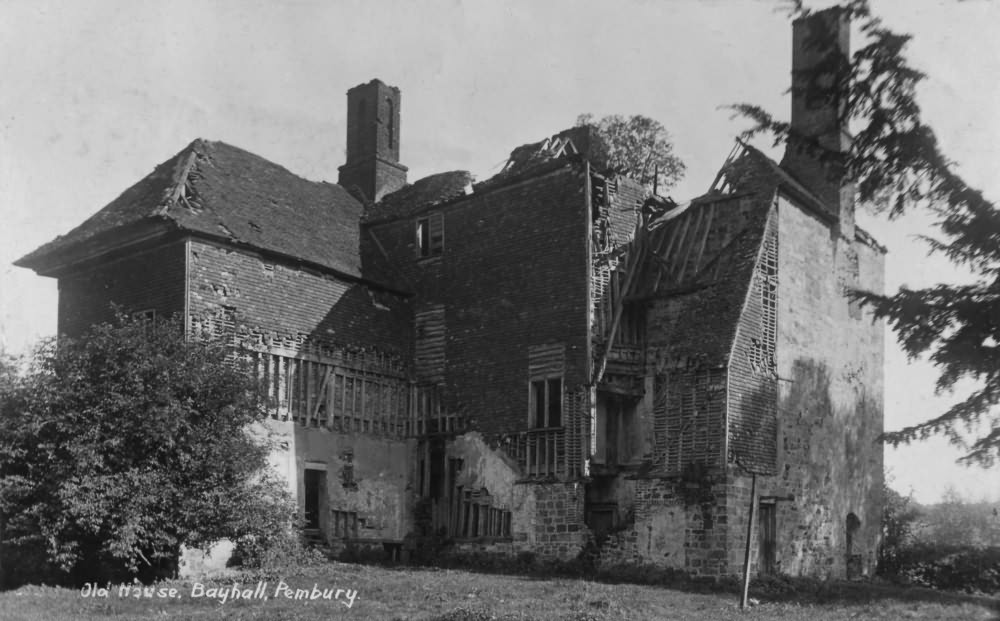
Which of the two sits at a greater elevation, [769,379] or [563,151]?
[563,151]

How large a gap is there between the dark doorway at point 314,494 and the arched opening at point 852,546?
1430 centimetres

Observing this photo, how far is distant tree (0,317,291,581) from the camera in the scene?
751 inches

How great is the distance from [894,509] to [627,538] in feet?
55.6

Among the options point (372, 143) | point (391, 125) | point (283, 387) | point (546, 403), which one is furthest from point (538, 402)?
point (391, 125)

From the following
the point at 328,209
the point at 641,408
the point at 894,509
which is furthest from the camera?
the point at 894,509

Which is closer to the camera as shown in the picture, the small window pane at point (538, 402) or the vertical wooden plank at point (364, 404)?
the small window pane at point (538, 402)

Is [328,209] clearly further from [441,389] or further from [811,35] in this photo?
[811,35]

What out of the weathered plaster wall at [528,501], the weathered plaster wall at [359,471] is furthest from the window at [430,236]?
the weathered plaster wall at [528,501]

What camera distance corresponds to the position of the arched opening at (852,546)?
2809 centimetres

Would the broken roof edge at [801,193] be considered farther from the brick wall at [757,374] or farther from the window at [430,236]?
the window at [430,236]

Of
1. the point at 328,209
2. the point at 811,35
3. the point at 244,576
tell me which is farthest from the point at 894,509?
the point at 811,35

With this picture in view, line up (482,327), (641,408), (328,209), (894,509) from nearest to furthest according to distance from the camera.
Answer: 1. (641,408)
2. (482,327)
3. (328,209)
4. (894,509)

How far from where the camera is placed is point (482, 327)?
1051 inches

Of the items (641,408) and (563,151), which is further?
(563,151)
